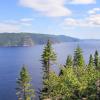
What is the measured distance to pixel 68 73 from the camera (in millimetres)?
43250

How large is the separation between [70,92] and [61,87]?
1.84m

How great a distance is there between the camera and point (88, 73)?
45281mm

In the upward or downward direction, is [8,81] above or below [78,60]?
below

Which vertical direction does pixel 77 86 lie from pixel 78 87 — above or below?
above

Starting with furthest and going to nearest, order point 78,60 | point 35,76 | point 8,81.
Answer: point 35,76 → point 8,81 → point 78,60

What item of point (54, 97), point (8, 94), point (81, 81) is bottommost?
point (8, 94)

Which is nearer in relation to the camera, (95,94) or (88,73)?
(95,94)

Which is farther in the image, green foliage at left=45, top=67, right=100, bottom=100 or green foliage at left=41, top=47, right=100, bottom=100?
green foliage at left=45, top=67, right=100, bottom=100

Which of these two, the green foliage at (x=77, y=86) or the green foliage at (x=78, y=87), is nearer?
the green foliage at (x=78, y=87)

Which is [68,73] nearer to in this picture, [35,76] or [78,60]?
[78,60]

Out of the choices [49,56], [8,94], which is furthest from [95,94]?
[8,94]

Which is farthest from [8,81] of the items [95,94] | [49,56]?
[95,94]

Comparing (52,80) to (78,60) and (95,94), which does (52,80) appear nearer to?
(95,94)

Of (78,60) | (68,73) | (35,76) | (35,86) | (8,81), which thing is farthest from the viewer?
(35,76)
